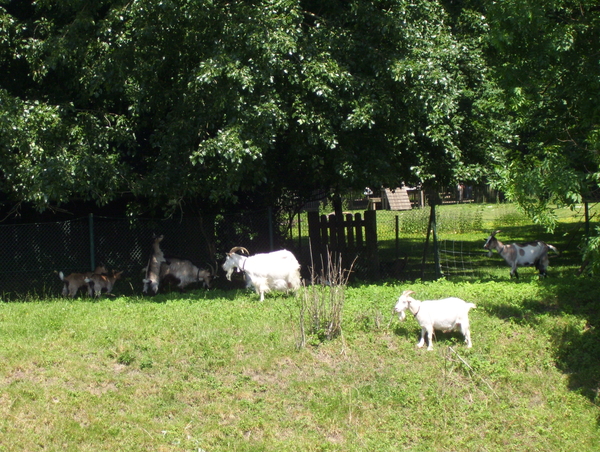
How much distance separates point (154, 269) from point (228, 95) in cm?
429

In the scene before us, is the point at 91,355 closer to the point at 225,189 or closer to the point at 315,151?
the point at 225,189

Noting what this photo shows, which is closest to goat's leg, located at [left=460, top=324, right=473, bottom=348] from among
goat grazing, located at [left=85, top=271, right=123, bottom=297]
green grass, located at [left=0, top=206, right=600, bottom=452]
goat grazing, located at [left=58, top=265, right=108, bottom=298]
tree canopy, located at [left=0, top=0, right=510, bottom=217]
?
green grass, located at [left=0, top=206, right=600, bottom=452]

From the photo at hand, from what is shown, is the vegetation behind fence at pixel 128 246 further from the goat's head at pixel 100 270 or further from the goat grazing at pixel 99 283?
the goat grazing at pixel 99 283

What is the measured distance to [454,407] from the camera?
7824mm

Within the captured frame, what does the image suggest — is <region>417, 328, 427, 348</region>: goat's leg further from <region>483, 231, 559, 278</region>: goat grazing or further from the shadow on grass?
<region>483, 231, 559, 278</region>: goat grazing

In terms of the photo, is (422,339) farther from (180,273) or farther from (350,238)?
(350,238)

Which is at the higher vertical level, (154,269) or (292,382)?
(154,269)

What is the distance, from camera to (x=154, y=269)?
42.4 feet

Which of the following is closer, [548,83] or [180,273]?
[548,83]

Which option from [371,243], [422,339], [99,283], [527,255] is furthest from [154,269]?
[527,255]

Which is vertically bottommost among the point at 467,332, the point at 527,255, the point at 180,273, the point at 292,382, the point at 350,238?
the point at 292,382

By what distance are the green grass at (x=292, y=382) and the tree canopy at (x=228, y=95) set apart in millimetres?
2547

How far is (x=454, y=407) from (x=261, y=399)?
2332mm

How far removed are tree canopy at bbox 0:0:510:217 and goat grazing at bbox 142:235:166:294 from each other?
1.07m
